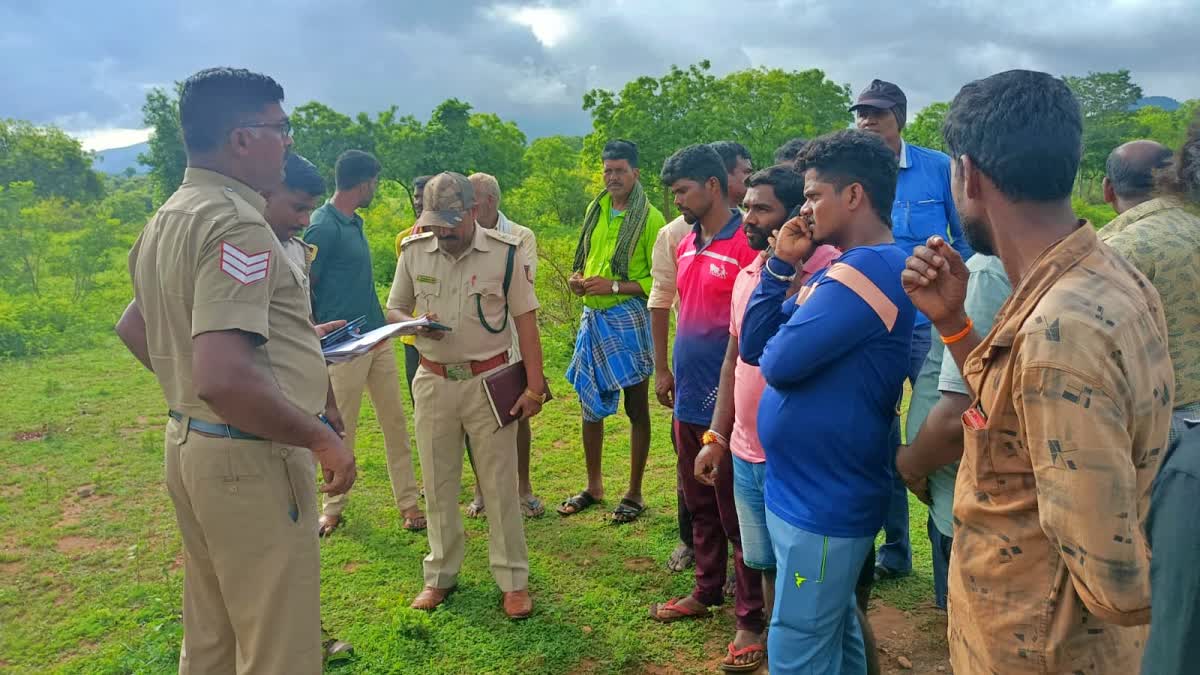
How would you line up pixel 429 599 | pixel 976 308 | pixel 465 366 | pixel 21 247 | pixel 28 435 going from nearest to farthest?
1. pixel 976 308
2. pixel 465 366
3. pixel 429 599
4. pixel 28 435
5. pixel 21 247

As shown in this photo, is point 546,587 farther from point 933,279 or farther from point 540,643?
point 933,279

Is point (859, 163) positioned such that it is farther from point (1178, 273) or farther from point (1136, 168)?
point (1136, 168)

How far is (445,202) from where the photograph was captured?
360 centimetres

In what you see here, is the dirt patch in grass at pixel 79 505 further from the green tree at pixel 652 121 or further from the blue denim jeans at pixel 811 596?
the green tree at pixel 652 121

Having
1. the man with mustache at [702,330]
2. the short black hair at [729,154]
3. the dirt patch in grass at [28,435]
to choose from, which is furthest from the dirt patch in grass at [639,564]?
the dirt patch in grass at [28,435]

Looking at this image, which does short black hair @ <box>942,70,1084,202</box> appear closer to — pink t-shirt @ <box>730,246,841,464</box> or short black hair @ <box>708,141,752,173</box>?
pink t-shirt @ <box>730,246,841,464</box>

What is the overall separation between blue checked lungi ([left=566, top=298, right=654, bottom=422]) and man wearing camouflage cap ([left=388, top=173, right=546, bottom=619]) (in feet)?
3.35

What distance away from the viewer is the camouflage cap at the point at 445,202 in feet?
11.7

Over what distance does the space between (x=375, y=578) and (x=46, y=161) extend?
4936 cm

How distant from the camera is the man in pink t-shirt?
276cm

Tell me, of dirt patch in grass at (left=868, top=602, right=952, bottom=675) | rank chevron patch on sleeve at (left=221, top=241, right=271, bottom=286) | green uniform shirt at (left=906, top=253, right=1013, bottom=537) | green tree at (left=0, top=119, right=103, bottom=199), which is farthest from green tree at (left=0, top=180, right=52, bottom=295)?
green tree at (left=0, top=119, right=103, bottom=199)

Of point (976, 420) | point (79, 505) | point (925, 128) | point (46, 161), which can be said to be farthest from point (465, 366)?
point (46, 161)

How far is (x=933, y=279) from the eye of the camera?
1.70 meters

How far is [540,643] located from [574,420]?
137 inches
